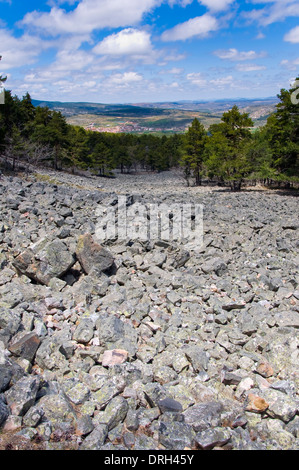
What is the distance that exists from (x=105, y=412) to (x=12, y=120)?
45.8 m

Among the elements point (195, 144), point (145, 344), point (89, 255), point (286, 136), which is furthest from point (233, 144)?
point (145, 344)

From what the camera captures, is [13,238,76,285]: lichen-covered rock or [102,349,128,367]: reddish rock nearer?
[102,349,128,367]: reddish rock

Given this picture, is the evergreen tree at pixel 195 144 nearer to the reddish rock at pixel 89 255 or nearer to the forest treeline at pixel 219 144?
the forest treeline at pixel 219 144

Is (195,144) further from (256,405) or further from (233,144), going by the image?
(256,405)

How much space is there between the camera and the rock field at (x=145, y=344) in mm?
4191

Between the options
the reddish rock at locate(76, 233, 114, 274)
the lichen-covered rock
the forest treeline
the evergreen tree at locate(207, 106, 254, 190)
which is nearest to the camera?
the lichen-covered rock

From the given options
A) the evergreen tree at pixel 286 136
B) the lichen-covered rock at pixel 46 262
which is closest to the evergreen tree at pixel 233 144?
the evergreen tree at pixel 286 136

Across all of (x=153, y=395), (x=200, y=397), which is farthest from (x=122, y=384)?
(x=200, y=397)

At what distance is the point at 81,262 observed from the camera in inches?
352

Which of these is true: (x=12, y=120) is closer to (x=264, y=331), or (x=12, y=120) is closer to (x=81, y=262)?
(x=81, y=262)

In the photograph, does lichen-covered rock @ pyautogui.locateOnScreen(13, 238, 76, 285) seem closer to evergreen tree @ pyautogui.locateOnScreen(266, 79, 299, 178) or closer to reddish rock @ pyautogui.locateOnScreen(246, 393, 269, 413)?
reddish rock @ pyautogui.locateOnScreen(246, 393, 269, 413)

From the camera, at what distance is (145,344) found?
640 centimetres

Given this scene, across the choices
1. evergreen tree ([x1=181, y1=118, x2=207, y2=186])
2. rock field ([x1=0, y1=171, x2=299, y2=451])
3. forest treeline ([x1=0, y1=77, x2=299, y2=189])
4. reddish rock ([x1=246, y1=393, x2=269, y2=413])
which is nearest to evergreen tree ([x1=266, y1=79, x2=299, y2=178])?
forest treeline ([x1=0, y1=77, x2=299, y2=189])

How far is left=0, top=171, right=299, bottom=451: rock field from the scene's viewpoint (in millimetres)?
4191
